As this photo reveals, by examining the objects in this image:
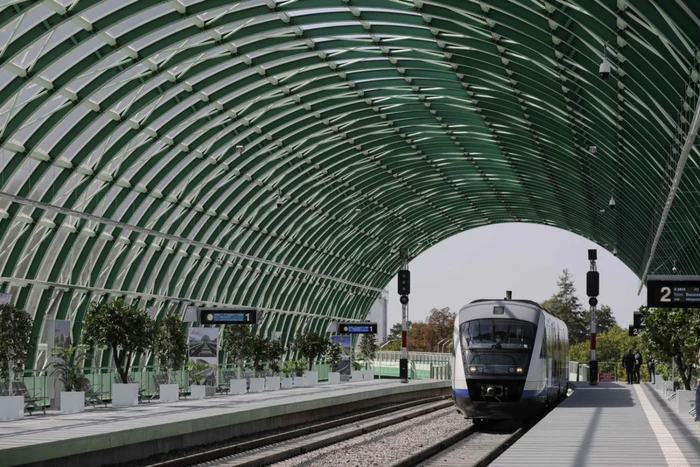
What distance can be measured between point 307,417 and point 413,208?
4054 cm

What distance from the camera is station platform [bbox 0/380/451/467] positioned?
19172mm

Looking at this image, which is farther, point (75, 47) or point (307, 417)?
point (307, 417)

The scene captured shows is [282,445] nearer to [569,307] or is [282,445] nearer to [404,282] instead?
[404,282]

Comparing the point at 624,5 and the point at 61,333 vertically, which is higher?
the point at 624,5

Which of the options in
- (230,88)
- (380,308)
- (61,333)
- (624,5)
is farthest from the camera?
(380,308)

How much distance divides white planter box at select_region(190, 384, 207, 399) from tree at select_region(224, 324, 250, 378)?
31.8 feet

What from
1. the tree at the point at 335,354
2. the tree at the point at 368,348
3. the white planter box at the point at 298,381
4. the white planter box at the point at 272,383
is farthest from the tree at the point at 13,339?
the tree at the point at 368,348

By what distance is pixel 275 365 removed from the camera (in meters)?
52.6

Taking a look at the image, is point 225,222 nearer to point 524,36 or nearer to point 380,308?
point 524,36

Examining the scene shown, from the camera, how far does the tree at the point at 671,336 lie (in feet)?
110

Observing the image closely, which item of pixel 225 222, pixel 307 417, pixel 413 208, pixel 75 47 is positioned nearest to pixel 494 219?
pixel 413 208

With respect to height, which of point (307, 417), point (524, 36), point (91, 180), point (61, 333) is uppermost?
point (524, 36)

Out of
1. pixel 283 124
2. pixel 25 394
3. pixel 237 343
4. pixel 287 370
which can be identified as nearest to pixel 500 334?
pixel 25 394

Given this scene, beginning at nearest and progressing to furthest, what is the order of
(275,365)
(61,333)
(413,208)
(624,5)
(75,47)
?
(624,5) → (75,47) → (61,333) → (275,365) → (413,208)
